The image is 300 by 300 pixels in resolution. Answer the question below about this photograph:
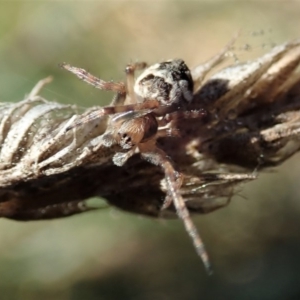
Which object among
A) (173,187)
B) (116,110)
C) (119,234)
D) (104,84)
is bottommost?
(173,187)

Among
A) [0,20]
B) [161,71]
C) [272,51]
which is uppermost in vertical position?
[0,20]

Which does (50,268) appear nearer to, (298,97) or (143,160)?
(143,160)

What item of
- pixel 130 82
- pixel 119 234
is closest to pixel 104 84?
pixel 130 82

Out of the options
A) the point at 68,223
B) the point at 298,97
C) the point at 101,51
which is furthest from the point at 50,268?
the point at 298,97

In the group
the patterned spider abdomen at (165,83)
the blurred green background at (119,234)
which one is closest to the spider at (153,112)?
the patterned spider abdomen at (165,83)

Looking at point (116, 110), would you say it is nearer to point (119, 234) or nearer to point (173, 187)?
point (173, 187)

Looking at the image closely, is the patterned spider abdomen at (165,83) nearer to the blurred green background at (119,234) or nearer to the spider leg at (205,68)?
the spider leg at (205,68)
